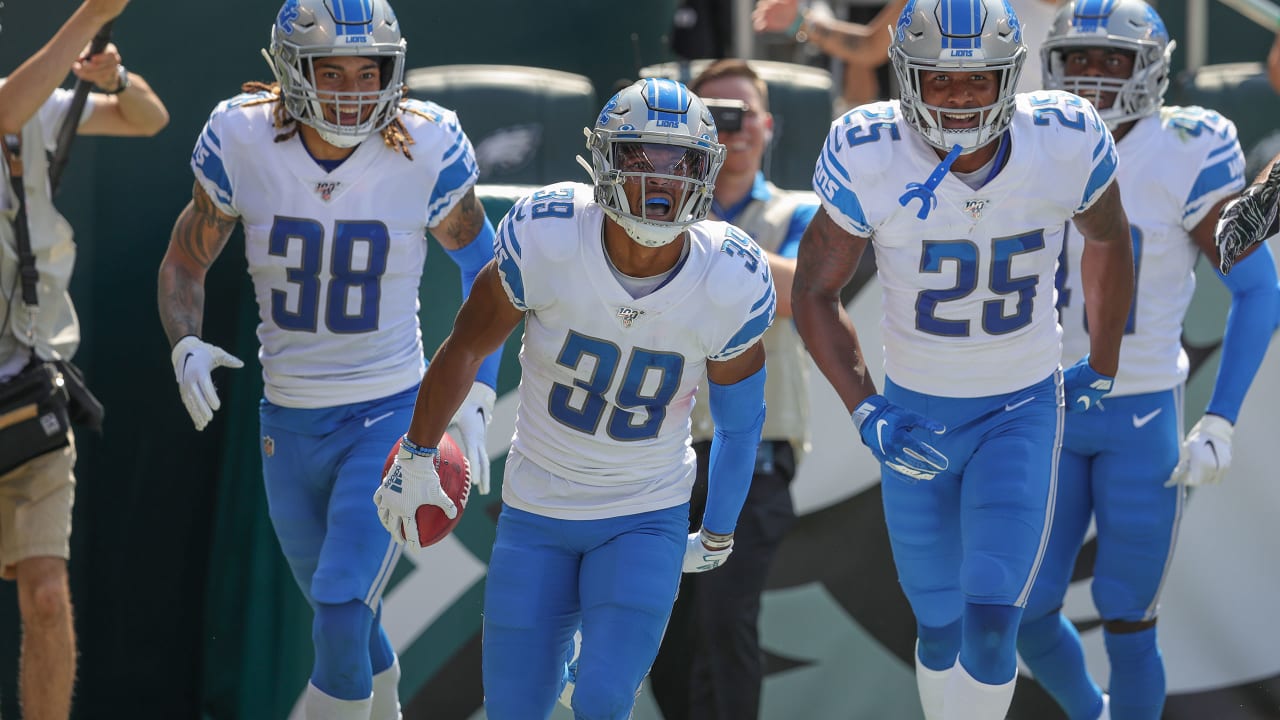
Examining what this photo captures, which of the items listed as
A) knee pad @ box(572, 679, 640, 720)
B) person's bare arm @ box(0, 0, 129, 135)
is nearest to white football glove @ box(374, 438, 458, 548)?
knee pad @ box(572, 679, 640, 720)

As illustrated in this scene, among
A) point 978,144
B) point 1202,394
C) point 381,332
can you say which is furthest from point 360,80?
point 1202,394

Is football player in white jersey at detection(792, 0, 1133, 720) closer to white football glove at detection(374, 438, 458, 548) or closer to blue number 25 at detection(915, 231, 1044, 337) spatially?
blue number 25 at detection(915, 231, 1044, 337)

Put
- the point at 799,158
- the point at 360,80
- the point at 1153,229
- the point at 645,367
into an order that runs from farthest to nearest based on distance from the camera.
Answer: the point at 799,158
the point at 1153,229
the point at 360,80
the point at 645,367

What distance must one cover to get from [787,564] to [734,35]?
9.70 ft

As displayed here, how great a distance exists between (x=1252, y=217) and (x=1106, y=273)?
0.75m

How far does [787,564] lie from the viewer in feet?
17.3

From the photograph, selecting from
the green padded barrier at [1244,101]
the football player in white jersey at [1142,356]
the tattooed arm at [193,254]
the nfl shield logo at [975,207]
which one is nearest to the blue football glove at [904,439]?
the nfl shield logo at [975,207]

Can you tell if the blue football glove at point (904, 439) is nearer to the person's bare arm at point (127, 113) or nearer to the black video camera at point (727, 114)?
the black video camera at point (727, 114)

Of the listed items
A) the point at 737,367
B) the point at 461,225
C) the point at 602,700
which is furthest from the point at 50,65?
the point at 602,700

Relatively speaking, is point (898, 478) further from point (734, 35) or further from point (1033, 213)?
point (734, 35)

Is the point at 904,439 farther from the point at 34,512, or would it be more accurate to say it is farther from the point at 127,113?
the point at 127,113

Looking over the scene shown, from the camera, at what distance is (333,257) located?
4137 mm

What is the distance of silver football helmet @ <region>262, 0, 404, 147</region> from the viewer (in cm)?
404

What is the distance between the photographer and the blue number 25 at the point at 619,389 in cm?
348
